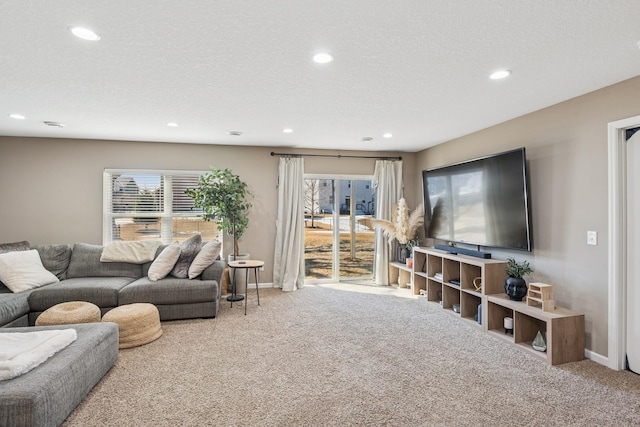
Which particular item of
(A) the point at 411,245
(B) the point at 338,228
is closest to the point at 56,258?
(B) the point at 338,228

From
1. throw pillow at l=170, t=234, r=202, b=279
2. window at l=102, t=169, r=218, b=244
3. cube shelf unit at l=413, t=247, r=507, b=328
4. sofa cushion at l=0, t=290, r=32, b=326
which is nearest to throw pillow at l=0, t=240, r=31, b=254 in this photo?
sofa cushion at l=0, t=290, r=32, b=326

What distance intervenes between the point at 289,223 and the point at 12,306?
11.3ft

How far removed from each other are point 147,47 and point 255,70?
2.38 ft

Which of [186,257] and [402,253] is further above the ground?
[186,257]

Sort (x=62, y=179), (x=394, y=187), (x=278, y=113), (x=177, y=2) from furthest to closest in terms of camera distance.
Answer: (x=394, y=187) → (x=62, y=179) → (x=278, y=113) → (x=177, y=2)

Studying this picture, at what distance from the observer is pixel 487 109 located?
3.59 metres

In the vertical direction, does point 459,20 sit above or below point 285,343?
above

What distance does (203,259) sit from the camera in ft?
13.9

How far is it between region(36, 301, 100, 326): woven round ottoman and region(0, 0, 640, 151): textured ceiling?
198cm

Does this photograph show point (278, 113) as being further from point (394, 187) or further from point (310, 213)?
point (394, 187)

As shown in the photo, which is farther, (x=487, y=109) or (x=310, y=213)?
(x=310, y=213)

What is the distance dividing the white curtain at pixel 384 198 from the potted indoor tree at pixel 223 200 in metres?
2.27

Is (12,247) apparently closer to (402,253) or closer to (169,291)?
(169,291)

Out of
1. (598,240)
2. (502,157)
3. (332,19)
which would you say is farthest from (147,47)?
(598,240)
